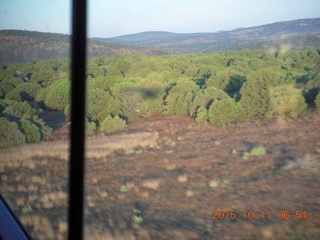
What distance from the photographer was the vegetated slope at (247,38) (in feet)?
56.2

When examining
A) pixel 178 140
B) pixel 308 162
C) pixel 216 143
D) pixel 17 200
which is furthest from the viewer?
pixel 178 140

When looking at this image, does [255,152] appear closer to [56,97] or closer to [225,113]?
[225,113]

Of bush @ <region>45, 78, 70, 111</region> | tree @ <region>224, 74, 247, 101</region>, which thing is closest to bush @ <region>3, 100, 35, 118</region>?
bush @ <region>45, 78, 70, 111</region>

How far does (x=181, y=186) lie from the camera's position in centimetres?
571

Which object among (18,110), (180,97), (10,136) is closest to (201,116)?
(180,97)

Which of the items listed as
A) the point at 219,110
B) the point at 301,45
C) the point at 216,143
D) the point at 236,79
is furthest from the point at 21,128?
the point at 301,45

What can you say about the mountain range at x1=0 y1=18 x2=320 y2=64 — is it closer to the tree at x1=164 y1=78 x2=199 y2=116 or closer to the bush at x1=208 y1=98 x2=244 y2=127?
the tree at x1=164 y1=78 x2=199 y2=116

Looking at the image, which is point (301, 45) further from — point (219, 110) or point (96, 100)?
point (96, 100)

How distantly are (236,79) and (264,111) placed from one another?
4951 millimetres

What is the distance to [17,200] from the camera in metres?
4.55
